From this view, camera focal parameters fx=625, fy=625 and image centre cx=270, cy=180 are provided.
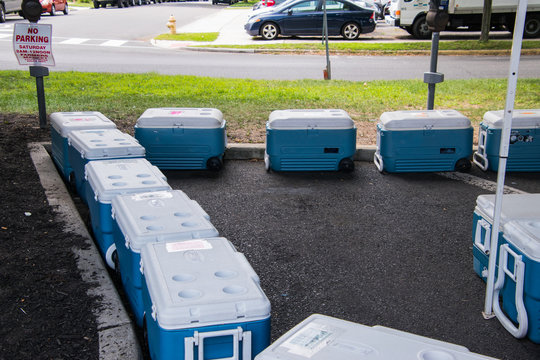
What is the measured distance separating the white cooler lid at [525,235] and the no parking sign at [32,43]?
22.0 feet

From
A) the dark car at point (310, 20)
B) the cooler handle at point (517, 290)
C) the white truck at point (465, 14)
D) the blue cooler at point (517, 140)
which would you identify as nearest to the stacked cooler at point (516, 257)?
the cooler handle at point (517, 290)

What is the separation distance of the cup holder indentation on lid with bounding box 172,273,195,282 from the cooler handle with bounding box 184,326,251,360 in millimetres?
338

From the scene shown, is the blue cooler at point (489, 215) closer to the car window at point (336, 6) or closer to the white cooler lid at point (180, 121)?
the white cooler lid at point (180, 121)

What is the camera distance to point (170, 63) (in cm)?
1655

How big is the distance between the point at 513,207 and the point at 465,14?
1946 cm

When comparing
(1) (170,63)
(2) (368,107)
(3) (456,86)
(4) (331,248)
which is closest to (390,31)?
(1) (170,63)

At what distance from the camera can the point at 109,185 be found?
462cm

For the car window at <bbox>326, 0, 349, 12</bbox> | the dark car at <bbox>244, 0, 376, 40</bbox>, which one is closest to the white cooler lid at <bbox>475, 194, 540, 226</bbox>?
the dark car at <bbox>244, 0, 376, 40</bbox>

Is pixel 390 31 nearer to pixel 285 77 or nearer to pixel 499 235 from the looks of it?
pixel 285 77

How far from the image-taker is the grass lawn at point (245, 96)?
9.56 m

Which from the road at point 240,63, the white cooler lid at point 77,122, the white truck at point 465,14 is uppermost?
the white truck at point 465,14

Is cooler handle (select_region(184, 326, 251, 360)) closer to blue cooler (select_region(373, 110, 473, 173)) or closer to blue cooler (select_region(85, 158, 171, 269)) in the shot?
blue cooler (select_region(85, 158, 171, 269))

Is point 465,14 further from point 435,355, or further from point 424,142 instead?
point 435,355

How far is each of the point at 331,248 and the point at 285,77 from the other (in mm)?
9396
